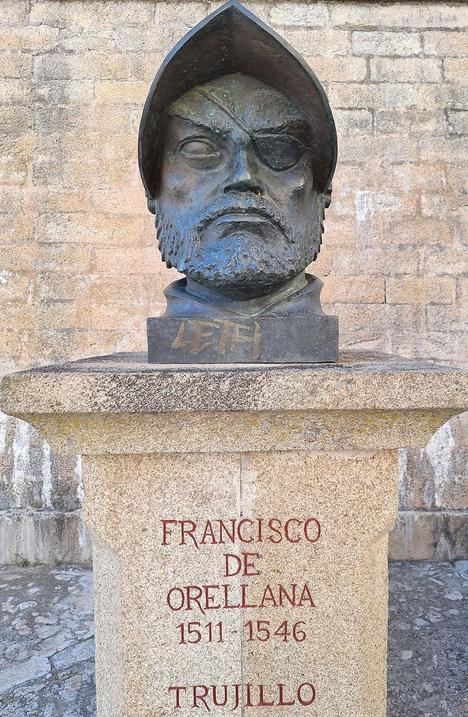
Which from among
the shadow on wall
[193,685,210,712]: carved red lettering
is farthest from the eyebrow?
the shadow on wall

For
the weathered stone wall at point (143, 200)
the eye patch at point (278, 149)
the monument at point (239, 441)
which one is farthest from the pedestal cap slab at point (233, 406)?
the weathered stone wall at point (143, 200)

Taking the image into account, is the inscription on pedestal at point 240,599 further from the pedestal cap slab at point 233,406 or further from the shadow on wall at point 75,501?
the shadow on wall at point 75,501

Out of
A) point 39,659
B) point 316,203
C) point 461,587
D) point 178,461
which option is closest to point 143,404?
point 178,461

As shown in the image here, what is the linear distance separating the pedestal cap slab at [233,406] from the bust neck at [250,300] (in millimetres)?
339

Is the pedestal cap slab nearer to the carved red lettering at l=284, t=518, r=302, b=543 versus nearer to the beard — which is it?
the carved red lettering at l=284, t=518, r=302, b=543

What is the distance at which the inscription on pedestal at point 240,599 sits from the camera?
5.57ft

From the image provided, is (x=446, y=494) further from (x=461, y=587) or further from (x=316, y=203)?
(x=316, y=203)

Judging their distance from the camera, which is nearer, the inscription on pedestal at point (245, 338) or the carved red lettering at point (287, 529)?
the carved red lettering at point (287, 529)

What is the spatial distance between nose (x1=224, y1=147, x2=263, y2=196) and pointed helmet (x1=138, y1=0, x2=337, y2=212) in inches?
9.5

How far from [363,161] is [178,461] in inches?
122

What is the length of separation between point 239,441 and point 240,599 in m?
0.49

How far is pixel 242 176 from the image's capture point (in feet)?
5.82

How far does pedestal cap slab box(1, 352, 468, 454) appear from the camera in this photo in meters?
1.48

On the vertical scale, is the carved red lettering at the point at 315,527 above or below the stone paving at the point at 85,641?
above
